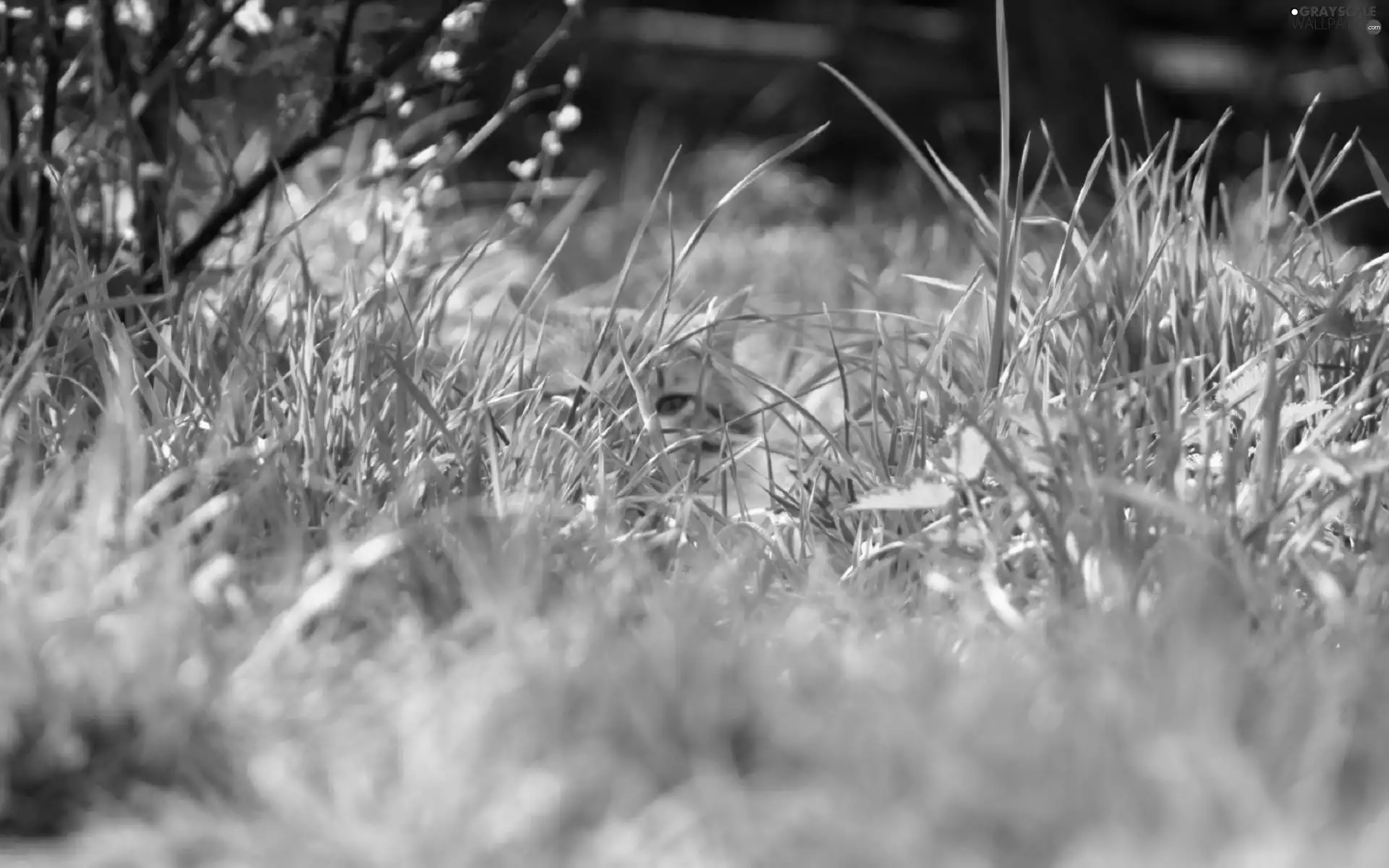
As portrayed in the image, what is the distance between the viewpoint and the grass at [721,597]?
107 centimetres

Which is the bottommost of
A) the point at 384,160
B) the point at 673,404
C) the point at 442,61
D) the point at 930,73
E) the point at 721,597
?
the point at 930,73

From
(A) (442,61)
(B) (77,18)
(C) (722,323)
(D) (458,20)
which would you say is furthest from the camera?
(A) (442,61)

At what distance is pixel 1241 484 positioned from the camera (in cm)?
169

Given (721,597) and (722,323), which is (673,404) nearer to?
(722,323)

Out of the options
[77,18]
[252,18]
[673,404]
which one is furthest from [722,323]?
[77,18]

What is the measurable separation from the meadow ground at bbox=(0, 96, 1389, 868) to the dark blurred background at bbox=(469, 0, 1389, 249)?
11.8ft

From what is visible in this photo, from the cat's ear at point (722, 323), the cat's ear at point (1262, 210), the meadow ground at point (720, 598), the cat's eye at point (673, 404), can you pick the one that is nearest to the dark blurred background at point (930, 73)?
the cat's ear at point (1262, 210)

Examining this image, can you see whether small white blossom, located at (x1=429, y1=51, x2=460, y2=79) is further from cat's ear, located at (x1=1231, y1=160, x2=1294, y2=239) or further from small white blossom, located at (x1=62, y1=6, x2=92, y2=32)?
cat's ear, located at (x1=1231, y1=160, x2=1294, y2=239)

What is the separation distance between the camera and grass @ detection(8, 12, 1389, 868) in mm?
1068

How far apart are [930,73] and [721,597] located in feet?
16.9

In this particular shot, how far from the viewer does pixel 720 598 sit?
151 centimetres

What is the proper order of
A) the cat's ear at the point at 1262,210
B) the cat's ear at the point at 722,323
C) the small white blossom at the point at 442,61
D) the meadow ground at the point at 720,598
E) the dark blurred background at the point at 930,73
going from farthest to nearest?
the dark blurred background at the point at 930,73 < the small white blossom at the point at 442,61 < the cat's ear at the point at 1262,210 < the cat's ear at the point at 722,323 < the meadow ground at the point at 720,598

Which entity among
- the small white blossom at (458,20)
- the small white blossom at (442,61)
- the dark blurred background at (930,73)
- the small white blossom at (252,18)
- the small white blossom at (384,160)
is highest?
the small white blossom at (252,18)

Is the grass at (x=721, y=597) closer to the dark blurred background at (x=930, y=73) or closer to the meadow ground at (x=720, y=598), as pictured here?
the meadow ground at (x=720, y=598)
